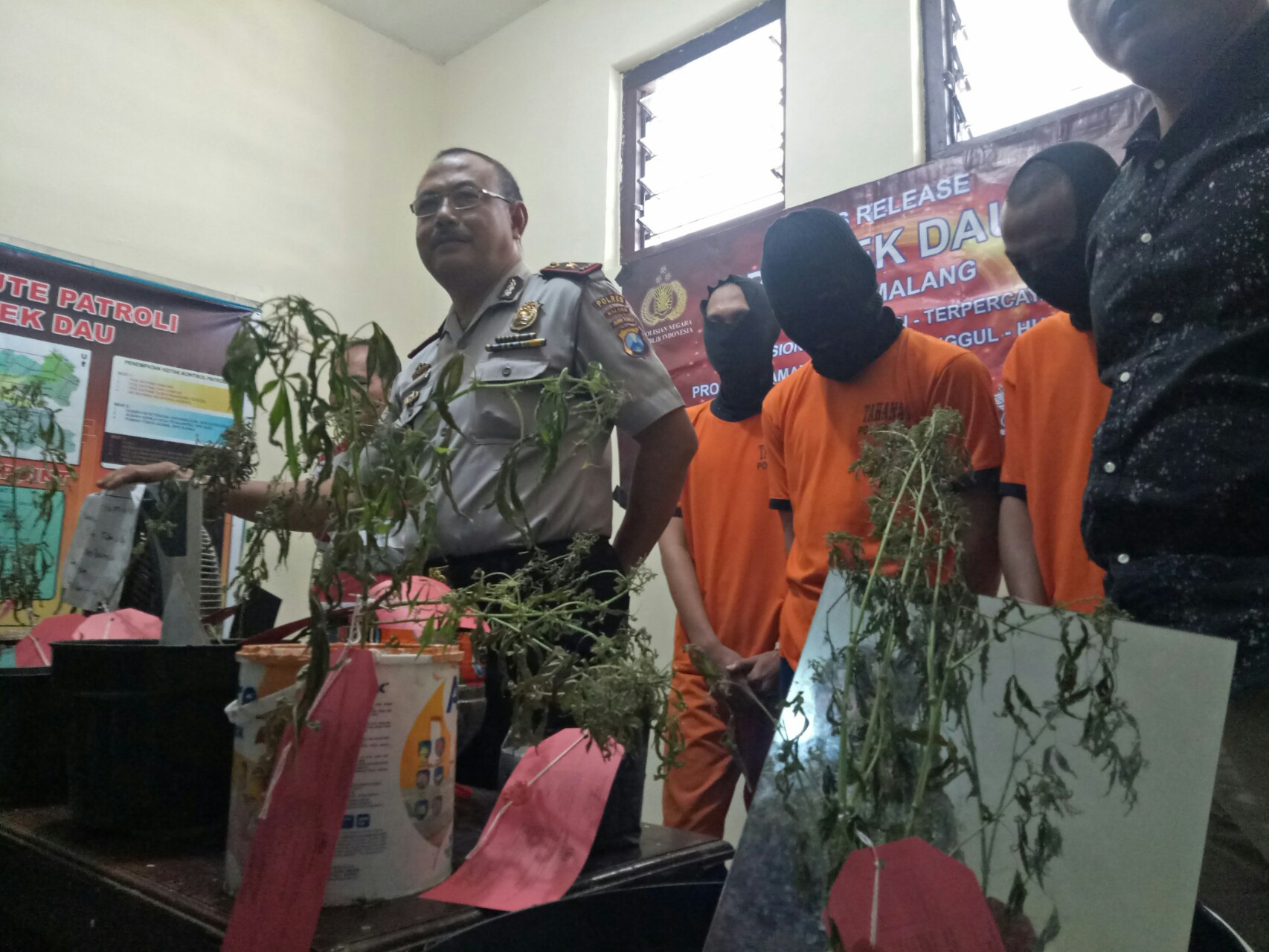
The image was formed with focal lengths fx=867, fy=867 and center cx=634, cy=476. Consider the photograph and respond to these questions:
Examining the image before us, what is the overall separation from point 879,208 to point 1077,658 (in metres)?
1.97

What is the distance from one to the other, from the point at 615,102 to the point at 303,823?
290 centimetres

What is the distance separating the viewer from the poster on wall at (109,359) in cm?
234

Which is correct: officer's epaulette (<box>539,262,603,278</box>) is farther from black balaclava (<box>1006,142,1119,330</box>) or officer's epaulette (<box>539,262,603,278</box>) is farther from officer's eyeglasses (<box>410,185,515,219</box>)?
black balaclava (<box>1006,142,1119,330</box>)

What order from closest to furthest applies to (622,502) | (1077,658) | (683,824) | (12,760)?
(1077,658)
(12,760)
(683,824)
(622,502)

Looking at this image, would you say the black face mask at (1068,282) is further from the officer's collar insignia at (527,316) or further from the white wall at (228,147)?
the white wall at (228,147)

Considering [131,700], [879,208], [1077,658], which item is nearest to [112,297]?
[879,208]

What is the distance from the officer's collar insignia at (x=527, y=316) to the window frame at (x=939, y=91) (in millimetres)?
1277

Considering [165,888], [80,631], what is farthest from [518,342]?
[165,888]

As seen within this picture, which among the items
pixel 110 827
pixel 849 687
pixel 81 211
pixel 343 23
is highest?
pixel 343 23

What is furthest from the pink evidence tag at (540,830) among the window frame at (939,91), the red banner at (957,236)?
the window frame at (939,91)

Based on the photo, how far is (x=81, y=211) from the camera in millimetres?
2502

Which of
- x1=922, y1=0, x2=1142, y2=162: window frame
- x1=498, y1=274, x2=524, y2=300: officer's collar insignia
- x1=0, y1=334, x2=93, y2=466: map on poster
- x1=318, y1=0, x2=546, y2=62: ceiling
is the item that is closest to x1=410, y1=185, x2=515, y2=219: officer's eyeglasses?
x1=498, y1=274, x2=524, y2=300: officer's collar insignia

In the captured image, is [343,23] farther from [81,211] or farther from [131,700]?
[131,700]

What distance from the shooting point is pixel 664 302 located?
261 cm
